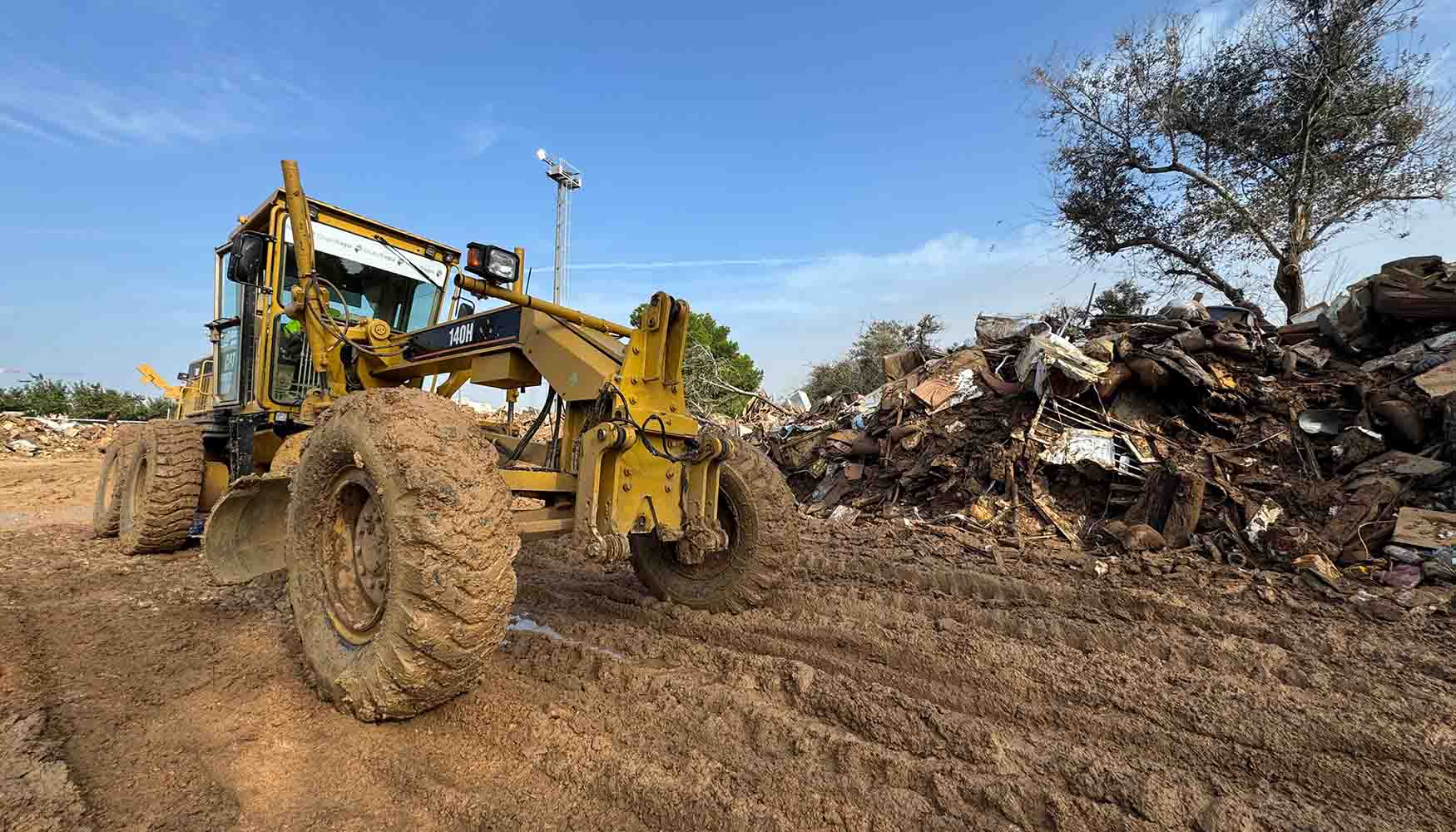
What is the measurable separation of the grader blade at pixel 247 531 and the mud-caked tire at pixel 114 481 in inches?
137

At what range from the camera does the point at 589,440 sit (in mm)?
3354

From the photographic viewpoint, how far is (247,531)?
4355mm

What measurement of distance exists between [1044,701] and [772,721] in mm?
1307

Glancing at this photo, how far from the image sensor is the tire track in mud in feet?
7.83

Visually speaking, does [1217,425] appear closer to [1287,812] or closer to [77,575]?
[1287,812]

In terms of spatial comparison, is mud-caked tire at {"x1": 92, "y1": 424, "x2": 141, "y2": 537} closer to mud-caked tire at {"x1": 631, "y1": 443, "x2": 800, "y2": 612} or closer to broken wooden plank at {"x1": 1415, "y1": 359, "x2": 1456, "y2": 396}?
mud-caked tire at {"x1": 631, "y1": 443, "x2": 800, "y2": 612}

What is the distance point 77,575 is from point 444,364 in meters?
3.79

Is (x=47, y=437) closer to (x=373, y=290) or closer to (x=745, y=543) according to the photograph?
(x=373, y=290)

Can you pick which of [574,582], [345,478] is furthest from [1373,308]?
[345,478]

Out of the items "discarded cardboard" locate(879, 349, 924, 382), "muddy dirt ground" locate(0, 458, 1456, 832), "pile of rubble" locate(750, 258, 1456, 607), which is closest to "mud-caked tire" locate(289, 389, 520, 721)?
"muddy dirt ground" locate(0, 458, 1456, 832)

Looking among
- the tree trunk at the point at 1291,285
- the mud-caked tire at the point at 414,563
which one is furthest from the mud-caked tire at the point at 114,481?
the tree trunk at the point at 1291,285

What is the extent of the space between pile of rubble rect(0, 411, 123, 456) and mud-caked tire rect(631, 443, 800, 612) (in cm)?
2214

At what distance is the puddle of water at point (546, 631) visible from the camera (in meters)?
3.66

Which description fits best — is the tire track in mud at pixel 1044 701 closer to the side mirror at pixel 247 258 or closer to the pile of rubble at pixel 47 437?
the side mirror at pixel 247 258
